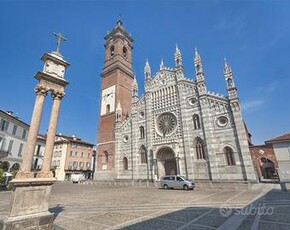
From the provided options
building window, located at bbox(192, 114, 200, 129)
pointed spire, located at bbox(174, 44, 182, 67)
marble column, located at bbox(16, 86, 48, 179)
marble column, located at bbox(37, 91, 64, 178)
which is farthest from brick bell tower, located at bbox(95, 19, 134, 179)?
marble column, located at bbox(16, 86, 48, 179)

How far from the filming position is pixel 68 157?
47.9 m

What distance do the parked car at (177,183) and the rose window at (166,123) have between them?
8.37 metres

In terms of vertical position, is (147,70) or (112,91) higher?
(147,70)

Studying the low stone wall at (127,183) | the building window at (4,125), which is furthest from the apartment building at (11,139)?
the low stone wall at (127,183)

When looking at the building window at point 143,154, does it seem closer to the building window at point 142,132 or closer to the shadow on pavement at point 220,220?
the building window at point 142,132

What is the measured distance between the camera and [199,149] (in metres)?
23.5

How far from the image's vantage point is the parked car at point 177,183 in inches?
718

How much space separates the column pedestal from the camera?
530cm

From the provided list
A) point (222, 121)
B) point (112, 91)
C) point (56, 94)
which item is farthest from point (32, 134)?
point (112, 91)

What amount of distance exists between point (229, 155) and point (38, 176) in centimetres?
2064

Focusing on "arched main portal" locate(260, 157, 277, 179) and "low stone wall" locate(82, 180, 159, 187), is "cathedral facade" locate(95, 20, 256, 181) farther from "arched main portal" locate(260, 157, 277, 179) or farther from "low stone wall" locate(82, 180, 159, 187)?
"arched main portal" locate(260, 157, 277, 179)

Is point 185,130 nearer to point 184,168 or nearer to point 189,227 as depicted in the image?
point 184,168

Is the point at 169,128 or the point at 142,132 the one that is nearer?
the point at 169,128

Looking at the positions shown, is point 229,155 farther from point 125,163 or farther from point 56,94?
point 56,94
